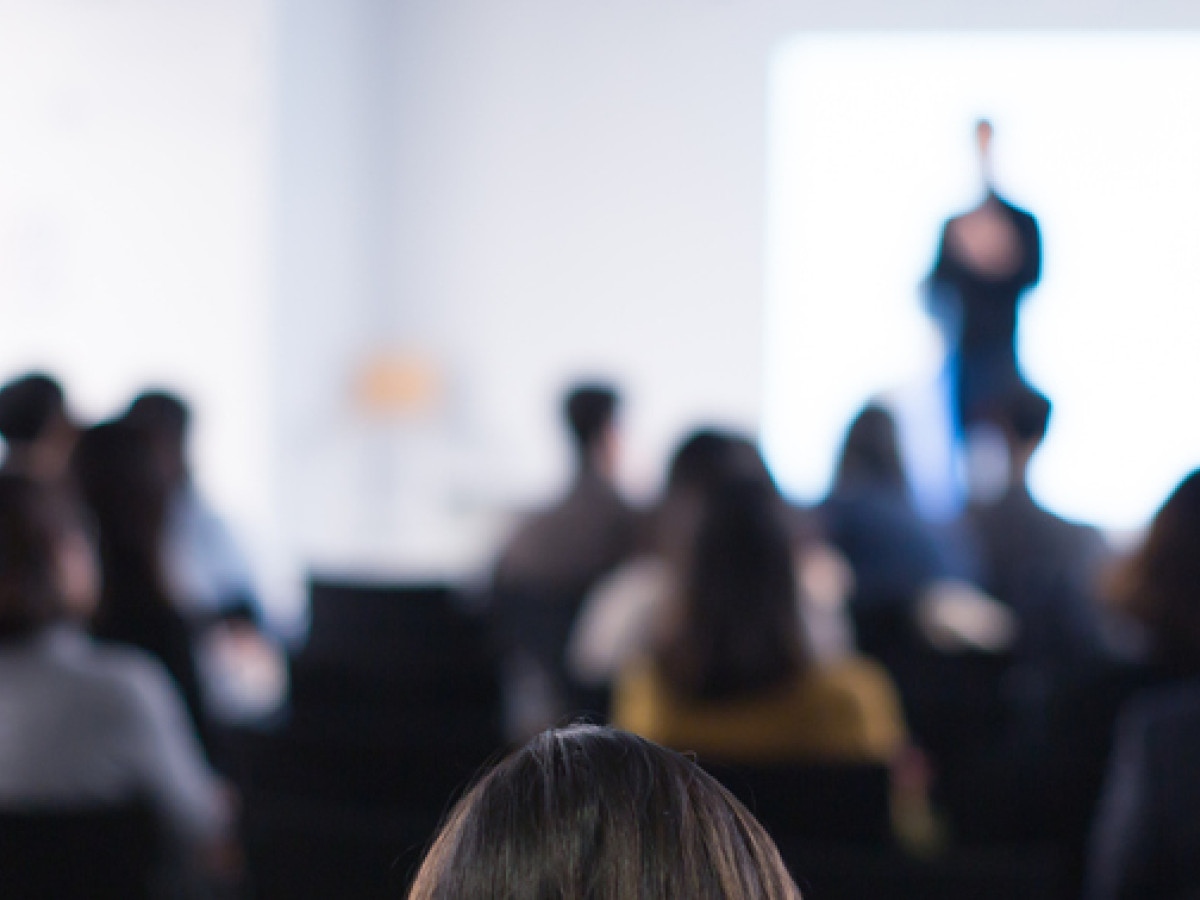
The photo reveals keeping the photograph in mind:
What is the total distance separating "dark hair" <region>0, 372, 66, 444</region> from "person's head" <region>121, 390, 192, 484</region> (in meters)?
0.24

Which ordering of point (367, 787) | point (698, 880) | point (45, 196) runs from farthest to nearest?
1. point (45, 196)
2. point (367, 787)
3. point (698, 880)

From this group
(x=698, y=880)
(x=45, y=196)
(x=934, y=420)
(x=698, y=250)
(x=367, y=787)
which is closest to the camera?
(x=698, y=880)

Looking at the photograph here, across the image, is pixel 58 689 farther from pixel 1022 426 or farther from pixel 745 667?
pixel 1022 426

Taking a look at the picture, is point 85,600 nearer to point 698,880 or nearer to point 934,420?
point 698,880

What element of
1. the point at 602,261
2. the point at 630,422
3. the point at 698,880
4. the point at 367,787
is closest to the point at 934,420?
the point at 630,422

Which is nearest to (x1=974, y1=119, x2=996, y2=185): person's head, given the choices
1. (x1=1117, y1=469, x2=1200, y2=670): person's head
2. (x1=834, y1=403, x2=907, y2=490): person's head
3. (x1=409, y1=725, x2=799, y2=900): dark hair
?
(x1=834, y1=403, x2=907, y2=490): person's head

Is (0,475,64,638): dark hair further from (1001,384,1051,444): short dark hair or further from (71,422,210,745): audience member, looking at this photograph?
(1001,384,1051,444): short dark hair

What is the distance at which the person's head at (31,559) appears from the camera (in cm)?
215

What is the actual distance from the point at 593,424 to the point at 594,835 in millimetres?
3621

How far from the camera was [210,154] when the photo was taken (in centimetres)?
697

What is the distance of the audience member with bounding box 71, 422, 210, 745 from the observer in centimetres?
297

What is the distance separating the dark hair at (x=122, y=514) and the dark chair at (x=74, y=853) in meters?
1.34

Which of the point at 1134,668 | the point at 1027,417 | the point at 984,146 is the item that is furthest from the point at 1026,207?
the point at 1134,668

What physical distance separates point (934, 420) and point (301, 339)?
12.0ft
